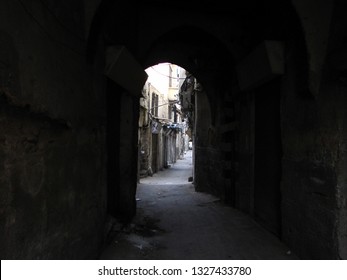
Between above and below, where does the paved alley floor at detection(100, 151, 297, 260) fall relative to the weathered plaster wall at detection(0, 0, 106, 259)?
below

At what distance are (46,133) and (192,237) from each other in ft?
10.7

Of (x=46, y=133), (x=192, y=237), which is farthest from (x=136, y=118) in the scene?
(x=46, y=133)

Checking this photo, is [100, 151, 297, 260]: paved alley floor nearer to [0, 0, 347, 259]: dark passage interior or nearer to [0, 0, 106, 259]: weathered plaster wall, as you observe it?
[0, 0, 347, 259]: dark passage interior

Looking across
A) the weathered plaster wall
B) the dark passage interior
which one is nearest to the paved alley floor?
the dark passage interior

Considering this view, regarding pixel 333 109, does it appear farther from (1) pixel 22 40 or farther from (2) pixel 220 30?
(2) pixel 220 30

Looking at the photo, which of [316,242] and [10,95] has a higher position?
[10,95]

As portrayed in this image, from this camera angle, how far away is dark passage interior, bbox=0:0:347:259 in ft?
7.42

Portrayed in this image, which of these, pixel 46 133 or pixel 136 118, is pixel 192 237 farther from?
pixel 46 133

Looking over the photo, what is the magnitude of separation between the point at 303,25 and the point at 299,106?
948 millimetres

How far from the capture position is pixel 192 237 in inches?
204

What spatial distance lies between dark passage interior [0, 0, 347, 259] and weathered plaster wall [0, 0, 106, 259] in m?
0.01

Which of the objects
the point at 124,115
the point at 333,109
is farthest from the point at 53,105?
the point at 124,115

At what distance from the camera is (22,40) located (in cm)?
215

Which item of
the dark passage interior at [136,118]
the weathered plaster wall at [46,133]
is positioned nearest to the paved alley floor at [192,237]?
the dark passage interior at [136,118]
